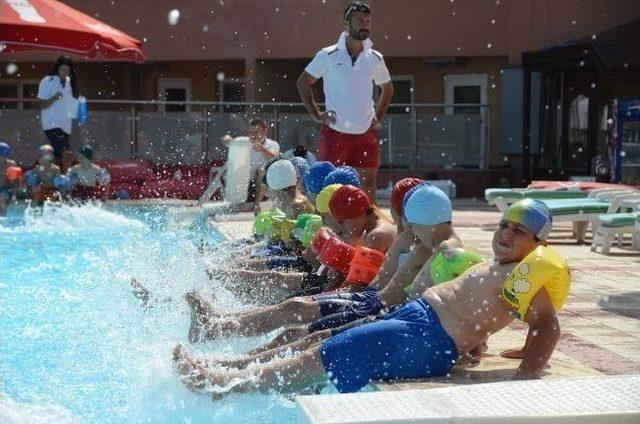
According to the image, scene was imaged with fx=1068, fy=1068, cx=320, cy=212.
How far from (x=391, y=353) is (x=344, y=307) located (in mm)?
1096

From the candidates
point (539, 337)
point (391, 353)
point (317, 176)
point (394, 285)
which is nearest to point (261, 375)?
point (391, 353)

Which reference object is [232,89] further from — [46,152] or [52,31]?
[52,31]

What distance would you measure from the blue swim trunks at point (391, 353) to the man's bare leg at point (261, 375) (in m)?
0.06

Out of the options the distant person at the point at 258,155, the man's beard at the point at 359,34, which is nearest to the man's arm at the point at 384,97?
the man's beard at the point at 359,34

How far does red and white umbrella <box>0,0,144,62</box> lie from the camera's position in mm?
14672

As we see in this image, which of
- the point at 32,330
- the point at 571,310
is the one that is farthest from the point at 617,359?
the point at 32,330

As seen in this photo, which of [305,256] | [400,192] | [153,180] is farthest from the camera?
[153,180]

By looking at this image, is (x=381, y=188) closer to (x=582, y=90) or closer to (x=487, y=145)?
(x=487, y=145)

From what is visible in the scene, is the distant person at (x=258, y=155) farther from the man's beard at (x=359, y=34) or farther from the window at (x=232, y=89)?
the window at (x=232, y=89)

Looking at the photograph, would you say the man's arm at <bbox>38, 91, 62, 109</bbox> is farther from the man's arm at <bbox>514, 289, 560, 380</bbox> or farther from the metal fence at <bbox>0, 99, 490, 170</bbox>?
the man's arm at <bbox>514, 289, 560, 380</bbox>

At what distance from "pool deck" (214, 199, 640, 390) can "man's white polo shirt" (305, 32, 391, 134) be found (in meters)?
1.62

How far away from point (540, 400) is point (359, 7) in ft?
18.8

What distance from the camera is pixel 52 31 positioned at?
1488 centimetres

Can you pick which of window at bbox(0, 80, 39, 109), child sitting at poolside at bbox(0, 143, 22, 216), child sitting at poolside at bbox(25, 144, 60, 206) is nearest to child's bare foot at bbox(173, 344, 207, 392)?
child sitting at poolside at bbox(0, 143, 22, 216)
